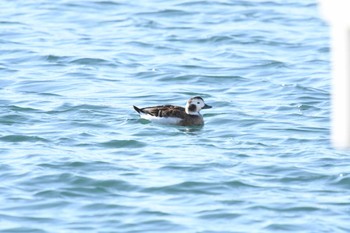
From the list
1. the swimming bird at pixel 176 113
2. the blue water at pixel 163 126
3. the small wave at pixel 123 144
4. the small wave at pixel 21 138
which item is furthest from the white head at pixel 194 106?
the small wave at pixel 21 138

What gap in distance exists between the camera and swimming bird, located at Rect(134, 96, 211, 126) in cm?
1237

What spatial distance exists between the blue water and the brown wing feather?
0.19m

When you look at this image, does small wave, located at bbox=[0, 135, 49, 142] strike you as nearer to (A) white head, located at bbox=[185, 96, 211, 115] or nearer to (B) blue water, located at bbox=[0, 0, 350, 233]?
(B) blue water, located at bbox=[0, 0, 350, 233]

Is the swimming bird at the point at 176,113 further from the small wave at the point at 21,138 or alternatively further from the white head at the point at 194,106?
the small wave at the point at 21,138

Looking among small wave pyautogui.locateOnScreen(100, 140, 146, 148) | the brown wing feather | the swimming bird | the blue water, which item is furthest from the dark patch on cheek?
small wave pyautogui.locateOnScreen(100, 140, 146, 148)

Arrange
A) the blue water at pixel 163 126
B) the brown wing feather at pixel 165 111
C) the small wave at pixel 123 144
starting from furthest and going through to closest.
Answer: the brown wing feather at pixel 165 111 → the small wave at pixel 123 144 → the blue water at pixel 163 126

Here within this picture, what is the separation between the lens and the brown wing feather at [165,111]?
1236cm

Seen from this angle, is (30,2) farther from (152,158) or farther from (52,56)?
(152,158)

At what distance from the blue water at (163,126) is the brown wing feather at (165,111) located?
7.6 inches

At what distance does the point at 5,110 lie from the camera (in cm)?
1330

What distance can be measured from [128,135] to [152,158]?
1263 millimetres

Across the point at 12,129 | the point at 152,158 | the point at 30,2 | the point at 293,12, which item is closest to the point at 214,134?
the point at 152,158

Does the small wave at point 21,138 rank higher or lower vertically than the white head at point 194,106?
lower

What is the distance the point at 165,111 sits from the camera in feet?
40.7
